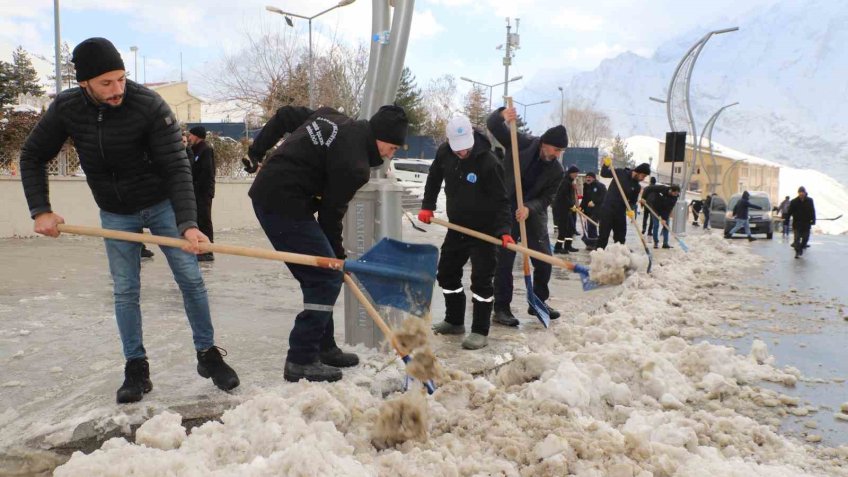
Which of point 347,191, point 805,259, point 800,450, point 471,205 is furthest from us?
point 805,259

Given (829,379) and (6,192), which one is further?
(6,192)

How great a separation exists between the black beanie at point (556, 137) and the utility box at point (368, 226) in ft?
6.91

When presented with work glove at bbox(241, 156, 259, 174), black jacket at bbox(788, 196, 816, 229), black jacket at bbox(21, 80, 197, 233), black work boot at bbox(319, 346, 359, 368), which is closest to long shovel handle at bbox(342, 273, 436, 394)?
black work boot at bbox(319, 346, 359, 368)

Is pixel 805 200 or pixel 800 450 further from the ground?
pixel 805 200

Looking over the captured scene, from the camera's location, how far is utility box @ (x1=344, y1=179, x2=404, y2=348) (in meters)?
4.40

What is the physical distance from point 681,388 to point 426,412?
1880 mm

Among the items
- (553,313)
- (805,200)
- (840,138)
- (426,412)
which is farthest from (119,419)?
(840,138)

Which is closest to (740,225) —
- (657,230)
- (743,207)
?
(743,207)

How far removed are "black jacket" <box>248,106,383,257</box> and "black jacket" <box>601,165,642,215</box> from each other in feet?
23.5

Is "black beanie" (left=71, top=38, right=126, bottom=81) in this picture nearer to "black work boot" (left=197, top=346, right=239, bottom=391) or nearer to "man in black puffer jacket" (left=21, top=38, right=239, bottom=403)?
"man in black puffer jacket" (left=21, top=38, right=239, bottom=403)

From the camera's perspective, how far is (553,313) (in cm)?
623

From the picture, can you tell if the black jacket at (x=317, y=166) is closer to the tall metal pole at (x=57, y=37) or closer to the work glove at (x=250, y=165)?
the work glove at (x=250, y=165)

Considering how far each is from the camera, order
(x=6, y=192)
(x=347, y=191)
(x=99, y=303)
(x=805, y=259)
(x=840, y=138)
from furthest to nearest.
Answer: (x=840, y=138)
(x=805, y=259)
(x=6, y=192)
(x=99, y=303)
(x=347, y=191)

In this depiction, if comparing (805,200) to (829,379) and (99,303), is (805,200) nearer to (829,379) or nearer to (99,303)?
(829,379)
